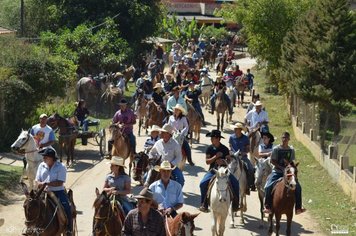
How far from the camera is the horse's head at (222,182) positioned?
16.2 metres

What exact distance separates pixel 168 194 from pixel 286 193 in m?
4.28

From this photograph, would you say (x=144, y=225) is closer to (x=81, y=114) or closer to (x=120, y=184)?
(x=120, y=184)

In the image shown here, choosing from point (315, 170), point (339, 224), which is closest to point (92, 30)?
point (315, 170)

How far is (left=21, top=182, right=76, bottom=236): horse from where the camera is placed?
13.4m

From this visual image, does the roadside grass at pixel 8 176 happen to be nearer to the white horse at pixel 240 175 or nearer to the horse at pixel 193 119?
the white horse at pixel 240 175

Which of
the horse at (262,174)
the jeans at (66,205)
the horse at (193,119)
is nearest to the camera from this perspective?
the jeans at (66,205)

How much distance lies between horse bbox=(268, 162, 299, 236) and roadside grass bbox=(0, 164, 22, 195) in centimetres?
805

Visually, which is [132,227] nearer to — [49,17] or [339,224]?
[339,224]

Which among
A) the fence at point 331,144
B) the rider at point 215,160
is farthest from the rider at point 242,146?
the fence at point 331,144

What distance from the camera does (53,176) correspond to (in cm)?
1444

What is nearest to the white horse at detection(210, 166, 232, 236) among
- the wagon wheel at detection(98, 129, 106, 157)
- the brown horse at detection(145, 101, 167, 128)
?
the wagon wheel at detection(98, 129, 106, 157)

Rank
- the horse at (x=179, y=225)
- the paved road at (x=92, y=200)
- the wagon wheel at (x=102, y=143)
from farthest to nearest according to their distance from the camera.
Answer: the wagon wheel at (x=102, y=143)
the paved road at (x=92, y=200)
the horse at (x=179, y=225)

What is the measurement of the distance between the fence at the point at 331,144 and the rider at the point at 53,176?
9.99m

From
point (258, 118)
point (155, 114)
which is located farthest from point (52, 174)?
point (155, 114)
